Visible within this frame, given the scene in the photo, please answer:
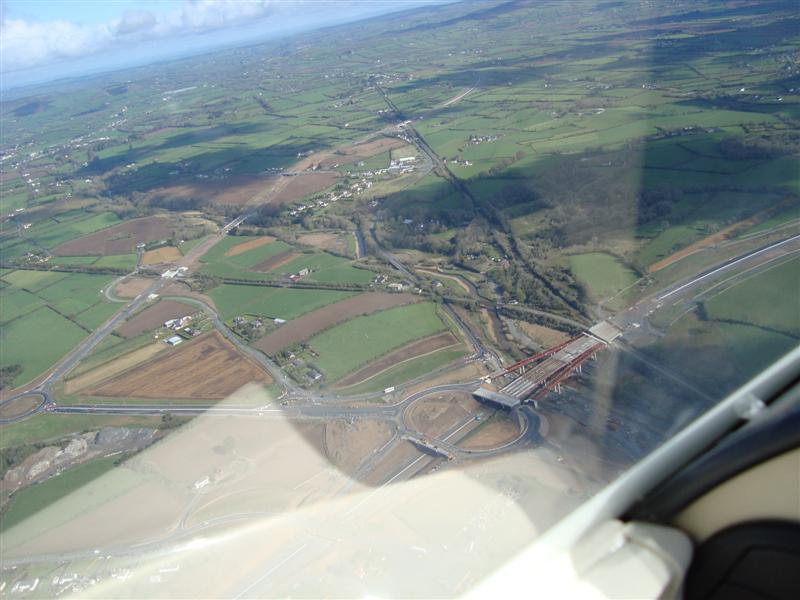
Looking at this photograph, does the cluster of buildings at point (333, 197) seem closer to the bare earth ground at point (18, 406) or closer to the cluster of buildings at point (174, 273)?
the cluster of buildings at point (174, 273)

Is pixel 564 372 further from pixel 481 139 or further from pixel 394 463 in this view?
pixel 481 139

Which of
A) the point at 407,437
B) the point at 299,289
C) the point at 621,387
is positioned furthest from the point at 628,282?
the point at 299,289

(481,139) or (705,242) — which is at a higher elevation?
(705,242)

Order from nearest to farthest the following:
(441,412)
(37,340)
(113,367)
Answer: (441,412) → (113,367) → (37,340)

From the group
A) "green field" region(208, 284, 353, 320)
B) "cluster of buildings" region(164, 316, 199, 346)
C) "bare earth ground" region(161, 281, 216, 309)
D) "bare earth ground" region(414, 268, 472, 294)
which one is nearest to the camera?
"cluster of buildings" region(164, 316, 199, 346)

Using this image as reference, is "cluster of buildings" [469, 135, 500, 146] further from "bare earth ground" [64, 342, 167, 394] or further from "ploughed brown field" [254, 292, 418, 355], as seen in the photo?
"bare earth ground" [64, 342, 167, 394]

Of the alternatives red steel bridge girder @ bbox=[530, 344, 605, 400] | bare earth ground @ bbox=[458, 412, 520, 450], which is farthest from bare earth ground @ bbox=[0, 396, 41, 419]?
red steel bridge girder @ bbox=[530, 344, 605, 400]

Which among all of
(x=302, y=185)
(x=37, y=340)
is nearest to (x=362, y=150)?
(x=302, y=185)
